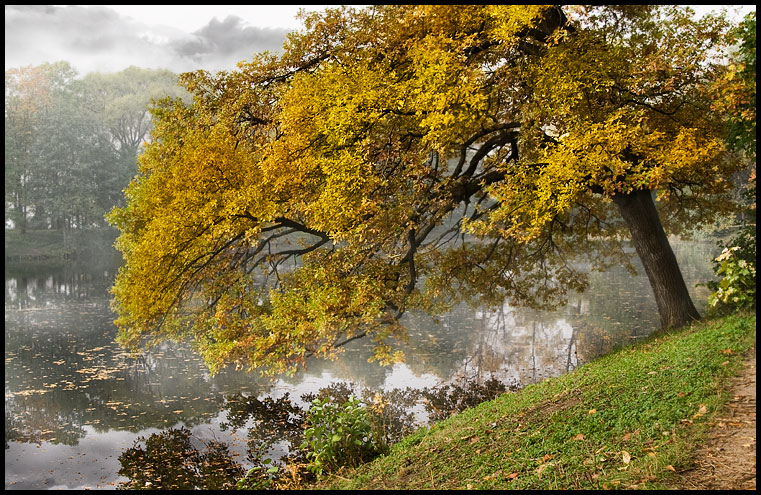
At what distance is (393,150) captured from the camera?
36.6ft

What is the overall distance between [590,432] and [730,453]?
4.69ft

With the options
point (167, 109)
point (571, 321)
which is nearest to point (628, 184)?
point (167, 109)

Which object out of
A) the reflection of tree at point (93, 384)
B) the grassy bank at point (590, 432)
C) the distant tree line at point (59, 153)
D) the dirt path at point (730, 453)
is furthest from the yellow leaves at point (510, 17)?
the distant tree line at point (59, 153)

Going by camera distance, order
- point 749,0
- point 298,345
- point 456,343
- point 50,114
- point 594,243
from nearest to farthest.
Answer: point 749,0
point 298,345
point 594,243
point 456,343
point 50,114

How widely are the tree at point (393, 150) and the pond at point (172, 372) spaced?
70.0 inches

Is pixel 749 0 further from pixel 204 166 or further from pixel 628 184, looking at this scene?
pixel 204 166

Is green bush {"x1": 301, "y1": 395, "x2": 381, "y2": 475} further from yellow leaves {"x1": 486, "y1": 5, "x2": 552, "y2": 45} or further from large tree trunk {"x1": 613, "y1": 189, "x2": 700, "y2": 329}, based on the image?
large tree trunk {"x1": 613, "y1": 189, "x2": 700, "y2": 329}

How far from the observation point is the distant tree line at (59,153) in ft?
136

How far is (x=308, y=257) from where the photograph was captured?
484 inches

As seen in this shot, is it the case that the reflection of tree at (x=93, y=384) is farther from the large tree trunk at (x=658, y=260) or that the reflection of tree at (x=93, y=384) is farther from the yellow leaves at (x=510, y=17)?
the yellow leaves at (x=510, y=17)

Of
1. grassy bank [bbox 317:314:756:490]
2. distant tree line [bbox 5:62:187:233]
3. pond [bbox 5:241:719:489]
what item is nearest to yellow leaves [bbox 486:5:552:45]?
grassy bank [bbox 317:314:756:490]

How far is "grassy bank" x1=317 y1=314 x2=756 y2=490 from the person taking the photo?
5.44m

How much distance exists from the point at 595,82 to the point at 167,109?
28.7ft

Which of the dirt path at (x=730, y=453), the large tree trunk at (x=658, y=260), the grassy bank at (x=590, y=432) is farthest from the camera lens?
the large tree trunk at (x=658, y=260)
